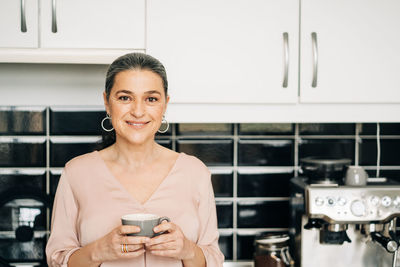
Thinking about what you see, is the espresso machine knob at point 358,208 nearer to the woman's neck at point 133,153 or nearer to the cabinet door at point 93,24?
the woman's neck at point 133,153

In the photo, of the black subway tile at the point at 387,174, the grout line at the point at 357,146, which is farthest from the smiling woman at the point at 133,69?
the black subway tile at the point at 387,174

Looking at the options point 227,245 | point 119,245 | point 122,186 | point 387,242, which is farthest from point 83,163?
point 387,242

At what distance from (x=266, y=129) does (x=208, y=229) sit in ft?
2.16

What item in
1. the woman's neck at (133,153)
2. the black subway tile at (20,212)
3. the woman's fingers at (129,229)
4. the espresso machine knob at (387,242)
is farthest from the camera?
the black subway tile at (20,212)

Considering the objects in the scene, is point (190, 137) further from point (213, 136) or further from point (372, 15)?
point (372, 15)

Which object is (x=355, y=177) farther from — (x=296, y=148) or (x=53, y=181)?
(x=53, y=181)

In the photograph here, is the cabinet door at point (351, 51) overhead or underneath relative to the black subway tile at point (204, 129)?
overhead

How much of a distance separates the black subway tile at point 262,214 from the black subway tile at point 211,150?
0.20 m

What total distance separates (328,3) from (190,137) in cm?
76

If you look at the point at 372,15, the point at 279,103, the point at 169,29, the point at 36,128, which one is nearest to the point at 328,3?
the point at 372,15

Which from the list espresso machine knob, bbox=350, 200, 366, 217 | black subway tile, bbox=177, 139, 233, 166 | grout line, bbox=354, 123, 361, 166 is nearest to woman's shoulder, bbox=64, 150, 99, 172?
black subway tile, bbox=177, 139, 233, 166

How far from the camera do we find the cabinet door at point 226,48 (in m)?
1.48

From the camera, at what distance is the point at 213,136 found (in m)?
1.87

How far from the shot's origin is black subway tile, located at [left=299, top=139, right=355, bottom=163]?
1891 millimetres
